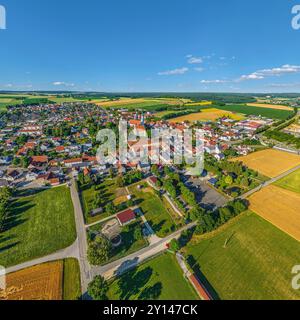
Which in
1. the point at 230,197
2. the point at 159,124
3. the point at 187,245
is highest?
the point at 159,124

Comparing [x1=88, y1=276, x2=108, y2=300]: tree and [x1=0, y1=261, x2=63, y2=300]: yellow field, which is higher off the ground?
[x1=88, y1=276, x2=108, y2=300]: tree

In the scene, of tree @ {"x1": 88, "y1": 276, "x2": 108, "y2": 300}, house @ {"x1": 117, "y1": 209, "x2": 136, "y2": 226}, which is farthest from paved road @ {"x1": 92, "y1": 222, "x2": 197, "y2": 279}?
house @ {"x1": 117, "y1": 209, "x2": 136, "y2": 226}

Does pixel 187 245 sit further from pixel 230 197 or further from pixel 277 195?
pixel 277 195

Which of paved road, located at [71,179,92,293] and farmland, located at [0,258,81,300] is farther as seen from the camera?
paved road, located at [71,179,92,293]

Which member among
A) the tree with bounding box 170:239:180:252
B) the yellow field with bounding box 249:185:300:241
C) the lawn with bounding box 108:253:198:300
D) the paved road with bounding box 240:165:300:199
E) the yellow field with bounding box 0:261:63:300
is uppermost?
the paved road with bounding box 240:165:300:199

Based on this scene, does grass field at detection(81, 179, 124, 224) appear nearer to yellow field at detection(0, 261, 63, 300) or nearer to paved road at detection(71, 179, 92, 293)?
paved road at detection(71, 179, 92, 293)

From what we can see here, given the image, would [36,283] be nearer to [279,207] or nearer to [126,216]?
[126,216]

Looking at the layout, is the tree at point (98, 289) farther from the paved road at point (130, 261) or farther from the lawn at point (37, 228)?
the lawn at point (37, 228)
